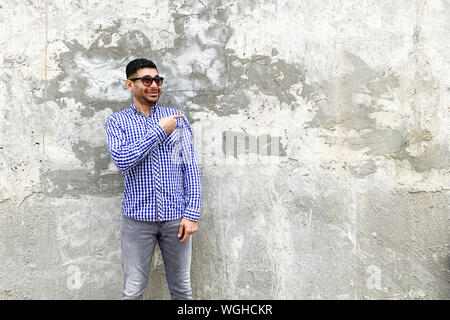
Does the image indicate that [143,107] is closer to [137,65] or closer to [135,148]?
[137,65]

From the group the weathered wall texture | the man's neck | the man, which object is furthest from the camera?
the weathered wall texture

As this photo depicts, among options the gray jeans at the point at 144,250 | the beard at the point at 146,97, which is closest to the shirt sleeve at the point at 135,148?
the beard at the point at 146,97

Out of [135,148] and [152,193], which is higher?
[135,148]

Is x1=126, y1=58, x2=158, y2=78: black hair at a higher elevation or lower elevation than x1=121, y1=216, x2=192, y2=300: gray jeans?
higher

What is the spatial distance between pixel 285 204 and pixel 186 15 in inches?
61.3

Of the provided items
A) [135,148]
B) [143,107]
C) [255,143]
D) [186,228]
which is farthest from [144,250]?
[255,143]

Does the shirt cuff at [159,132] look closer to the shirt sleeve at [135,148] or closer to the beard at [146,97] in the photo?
the shirt sleeve at [135,148]

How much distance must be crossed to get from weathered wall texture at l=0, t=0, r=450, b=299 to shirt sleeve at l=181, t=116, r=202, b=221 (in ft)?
1.07

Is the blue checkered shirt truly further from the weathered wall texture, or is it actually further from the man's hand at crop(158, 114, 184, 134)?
the weathered wall texture

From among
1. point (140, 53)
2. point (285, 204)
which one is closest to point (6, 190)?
point (140, 53)

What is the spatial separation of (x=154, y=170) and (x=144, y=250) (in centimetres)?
50

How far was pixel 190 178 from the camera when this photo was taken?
2.96m

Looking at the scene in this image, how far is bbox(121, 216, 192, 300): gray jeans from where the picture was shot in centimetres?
285

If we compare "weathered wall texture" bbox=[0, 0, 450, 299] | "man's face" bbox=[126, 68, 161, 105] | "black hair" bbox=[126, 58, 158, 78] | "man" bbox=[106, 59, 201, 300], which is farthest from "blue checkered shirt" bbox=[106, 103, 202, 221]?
"weathered wall texture" bbox=[0, 0, 450, 299]
